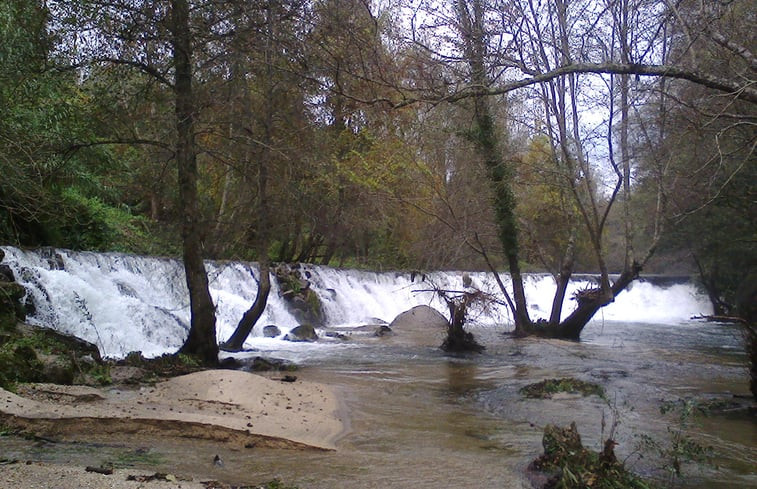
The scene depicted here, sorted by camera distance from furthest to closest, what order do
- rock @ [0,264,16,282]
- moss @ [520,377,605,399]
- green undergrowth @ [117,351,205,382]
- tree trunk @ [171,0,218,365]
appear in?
1. rock @ [0,264,16,282]
2. tree trunk @ [171,0,218,365]
3. moss @ [520,377,605,399]
4. green undergrowth @ [117,351,205,382]

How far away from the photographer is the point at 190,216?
32.1ft

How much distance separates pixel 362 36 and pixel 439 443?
440 cm

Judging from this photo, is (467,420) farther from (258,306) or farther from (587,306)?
(587,306)

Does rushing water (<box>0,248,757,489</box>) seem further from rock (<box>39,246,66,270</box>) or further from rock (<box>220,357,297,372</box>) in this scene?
rock (<box>220,357,297,372</box>)

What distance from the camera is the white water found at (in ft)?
37.7

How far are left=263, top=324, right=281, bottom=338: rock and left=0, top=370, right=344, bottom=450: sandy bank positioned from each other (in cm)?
788

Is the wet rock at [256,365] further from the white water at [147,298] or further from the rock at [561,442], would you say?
the rock at [561,442]

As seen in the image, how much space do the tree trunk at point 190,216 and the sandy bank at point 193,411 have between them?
87.4 inches

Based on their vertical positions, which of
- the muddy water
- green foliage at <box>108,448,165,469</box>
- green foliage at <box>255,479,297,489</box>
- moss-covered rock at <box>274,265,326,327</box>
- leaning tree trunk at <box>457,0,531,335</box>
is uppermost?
leaning tree trunk at <box>457,0,531,335</box>

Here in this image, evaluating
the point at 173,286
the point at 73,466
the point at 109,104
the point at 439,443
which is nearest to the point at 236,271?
the point at 173,286

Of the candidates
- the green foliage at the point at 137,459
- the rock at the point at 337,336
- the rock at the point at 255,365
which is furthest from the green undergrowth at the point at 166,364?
the rock at the point at 337,336

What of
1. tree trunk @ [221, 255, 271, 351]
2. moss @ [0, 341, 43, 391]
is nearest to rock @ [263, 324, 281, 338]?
tree trunk @ [221, 255, 271, 351]

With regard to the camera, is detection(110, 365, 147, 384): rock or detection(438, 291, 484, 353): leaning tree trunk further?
detection(438, 291, 484, 353): leaning tree trunk

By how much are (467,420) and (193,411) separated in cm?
306
